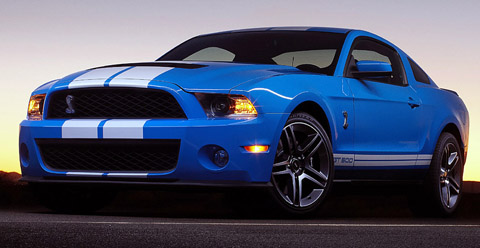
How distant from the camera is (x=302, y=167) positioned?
21.0 feet

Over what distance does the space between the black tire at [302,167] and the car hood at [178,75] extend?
44 cm

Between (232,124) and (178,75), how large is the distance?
1.94 ft

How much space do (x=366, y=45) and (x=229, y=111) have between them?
8.12 ft

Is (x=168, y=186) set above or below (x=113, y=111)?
below

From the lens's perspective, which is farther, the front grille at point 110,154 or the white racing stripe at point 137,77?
the white racing stripe at point 137,77

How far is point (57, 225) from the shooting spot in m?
5.05

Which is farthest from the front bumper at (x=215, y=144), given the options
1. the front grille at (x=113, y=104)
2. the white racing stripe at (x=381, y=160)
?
the white racing stripe at (x=381, y=160)

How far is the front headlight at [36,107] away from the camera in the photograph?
263 inches

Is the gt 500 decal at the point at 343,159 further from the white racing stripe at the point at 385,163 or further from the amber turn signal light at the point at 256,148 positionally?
the amber turn signal light at the point at 256,148

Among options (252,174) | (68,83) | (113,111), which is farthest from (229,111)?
(68,83)

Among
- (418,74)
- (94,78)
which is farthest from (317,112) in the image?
(418,74)

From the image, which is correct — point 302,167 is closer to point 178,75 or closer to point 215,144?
point 215,144

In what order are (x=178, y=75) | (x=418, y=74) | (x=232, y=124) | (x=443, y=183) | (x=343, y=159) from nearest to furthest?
1. (x=232, y=124)
2. (x=178, y=75)
3. (x=343, y=159)
4. (x=443, y=183)
5. (x=418, y=74)

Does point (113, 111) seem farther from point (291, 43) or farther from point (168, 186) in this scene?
point (291, 43)
